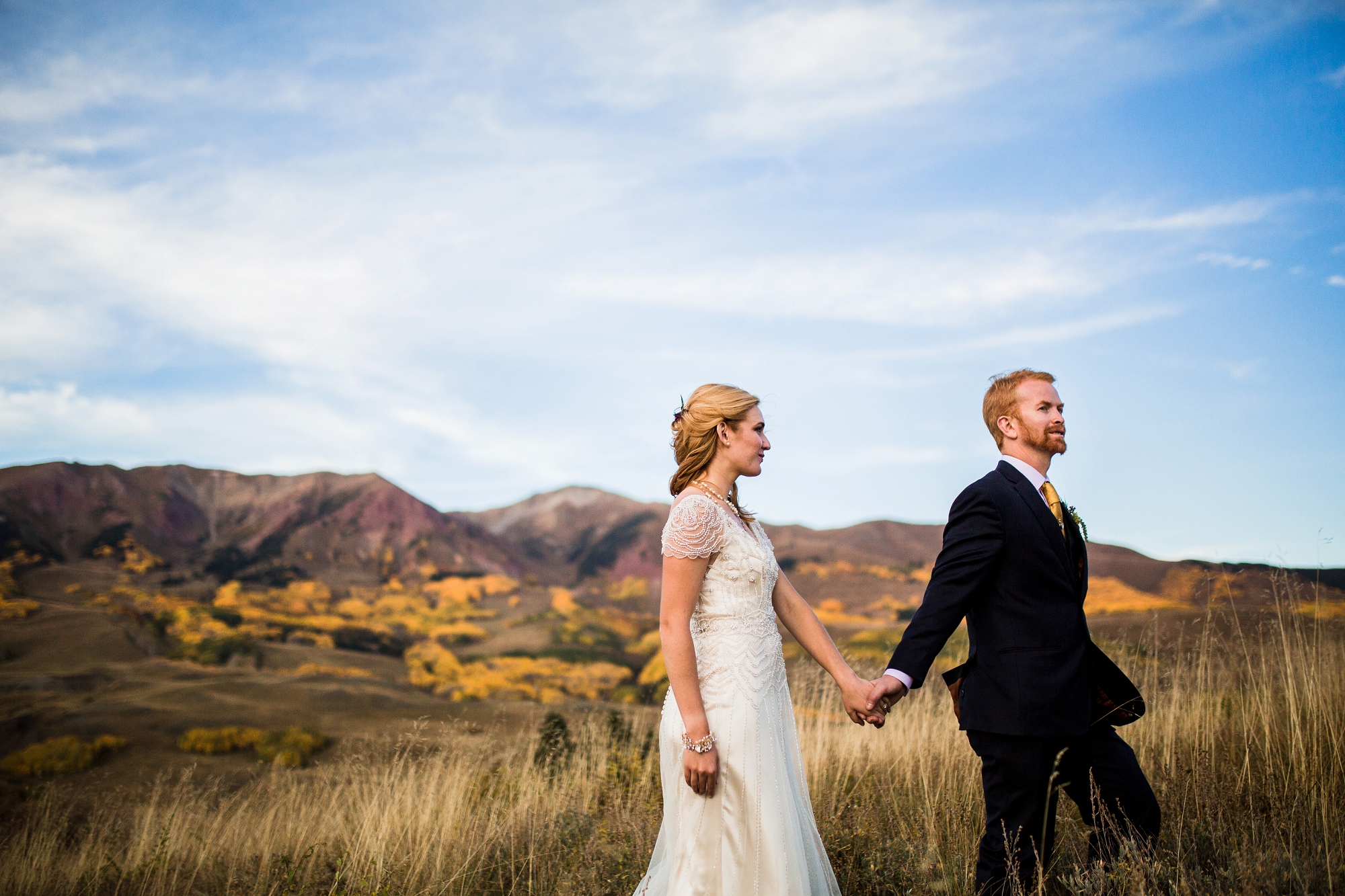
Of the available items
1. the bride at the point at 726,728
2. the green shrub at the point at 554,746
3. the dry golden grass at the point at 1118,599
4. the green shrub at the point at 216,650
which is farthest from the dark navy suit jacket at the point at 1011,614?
the green shrub at the point at 216,650

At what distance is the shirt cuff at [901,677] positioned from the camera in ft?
8.58

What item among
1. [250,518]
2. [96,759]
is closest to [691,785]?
[96,759]

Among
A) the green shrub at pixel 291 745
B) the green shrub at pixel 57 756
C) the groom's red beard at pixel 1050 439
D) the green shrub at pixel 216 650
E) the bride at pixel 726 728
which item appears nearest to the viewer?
the bride at pixel 726 728

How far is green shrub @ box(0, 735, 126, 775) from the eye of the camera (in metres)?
10.1

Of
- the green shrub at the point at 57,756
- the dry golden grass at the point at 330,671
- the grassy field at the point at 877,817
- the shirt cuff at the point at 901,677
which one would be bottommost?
the green shrub at the point at 57,756

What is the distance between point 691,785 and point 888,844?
163cm

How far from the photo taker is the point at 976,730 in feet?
8.21

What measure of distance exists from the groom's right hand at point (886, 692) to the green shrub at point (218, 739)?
38.1 feet

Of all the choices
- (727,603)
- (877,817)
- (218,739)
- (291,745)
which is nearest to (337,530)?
(218,739)

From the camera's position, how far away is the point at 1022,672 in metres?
2.46

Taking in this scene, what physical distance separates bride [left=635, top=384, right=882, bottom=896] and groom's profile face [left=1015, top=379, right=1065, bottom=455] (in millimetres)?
1074

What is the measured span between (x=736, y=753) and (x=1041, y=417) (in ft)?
5.32

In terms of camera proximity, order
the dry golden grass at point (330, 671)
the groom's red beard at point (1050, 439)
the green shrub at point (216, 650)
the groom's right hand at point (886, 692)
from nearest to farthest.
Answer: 1. the groom's right hand at point (886, 692)
2. the groom's red beard at point (1050, 439)
3. the dry golden grass at point (330, 671)
4. the green shrub at point (216, 650)

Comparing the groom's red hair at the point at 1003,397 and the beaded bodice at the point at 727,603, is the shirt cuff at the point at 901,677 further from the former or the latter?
the groom's red hair at the point at 1003,397
